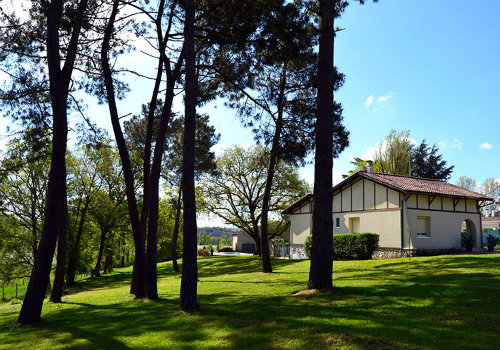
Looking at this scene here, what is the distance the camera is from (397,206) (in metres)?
21.5

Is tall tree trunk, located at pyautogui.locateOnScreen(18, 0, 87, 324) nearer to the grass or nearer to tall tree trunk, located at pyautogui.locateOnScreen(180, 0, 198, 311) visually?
the grass

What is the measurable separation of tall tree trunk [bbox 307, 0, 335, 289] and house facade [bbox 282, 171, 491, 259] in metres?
12.4

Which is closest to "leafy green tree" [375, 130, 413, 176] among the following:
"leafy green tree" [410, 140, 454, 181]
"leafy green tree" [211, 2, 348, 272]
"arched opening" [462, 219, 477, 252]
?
"leafy green tree" [410, 140, 454, 181]

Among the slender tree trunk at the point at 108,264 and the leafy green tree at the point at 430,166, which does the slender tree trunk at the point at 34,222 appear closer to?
the slender tree trunk at the point at 108,264

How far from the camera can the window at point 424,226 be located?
2172cm

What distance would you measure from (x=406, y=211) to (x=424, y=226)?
202 cm

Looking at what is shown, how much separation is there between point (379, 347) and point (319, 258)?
14.0 feet

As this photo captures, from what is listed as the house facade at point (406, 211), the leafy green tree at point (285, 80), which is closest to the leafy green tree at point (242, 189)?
the house facade at point (406, 211)

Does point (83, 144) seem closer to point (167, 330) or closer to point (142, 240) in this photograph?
point (142, 240)

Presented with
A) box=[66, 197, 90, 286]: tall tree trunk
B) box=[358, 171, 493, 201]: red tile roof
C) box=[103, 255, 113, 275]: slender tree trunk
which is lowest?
box=[103, 255, 113, 275]: slender tree trunk

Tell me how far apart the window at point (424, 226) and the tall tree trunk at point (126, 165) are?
16.0 m

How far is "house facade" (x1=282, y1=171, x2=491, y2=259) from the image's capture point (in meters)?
21.1

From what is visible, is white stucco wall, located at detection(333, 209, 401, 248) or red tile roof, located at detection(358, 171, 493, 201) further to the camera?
white stucco wall, located at detection(333, 209, 401, 248)

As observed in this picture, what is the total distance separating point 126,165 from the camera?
12.8 m
